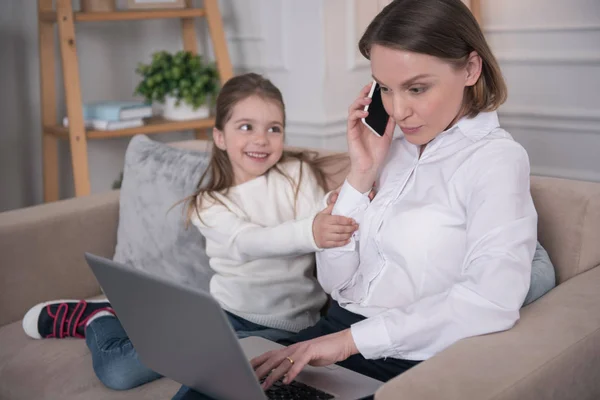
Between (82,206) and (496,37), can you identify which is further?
(496,37)

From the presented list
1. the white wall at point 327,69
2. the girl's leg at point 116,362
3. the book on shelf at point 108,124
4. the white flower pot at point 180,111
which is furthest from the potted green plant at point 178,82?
the girl's leg at point 116,362

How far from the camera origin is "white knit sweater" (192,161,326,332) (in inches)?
75.0

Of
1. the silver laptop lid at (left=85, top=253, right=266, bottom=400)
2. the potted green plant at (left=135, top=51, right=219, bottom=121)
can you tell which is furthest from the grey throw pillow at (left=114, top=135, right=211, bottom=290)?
the potted green plant at (left=135, top=51, right=219, bottom=121)

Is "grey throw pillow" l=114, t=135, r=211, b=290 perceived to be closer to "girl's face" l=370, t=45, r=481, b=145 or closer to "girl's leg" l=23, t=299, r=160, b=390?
"girl's leg" l=23, t=299, r=160, b=390

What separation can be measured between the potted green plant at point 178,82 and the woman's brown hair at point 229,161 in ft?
4.81

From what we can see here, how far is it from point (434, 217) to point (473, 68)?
281mm

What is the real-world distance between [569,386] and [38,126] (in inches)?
113

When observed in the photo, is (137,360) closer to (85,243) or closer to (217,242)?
(217,242)

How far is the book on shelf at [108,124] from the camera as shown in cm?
334

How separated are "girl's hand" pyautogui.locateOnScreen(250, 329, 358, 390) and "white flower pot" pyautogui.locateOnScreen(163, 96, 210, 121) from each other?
2.27 metres

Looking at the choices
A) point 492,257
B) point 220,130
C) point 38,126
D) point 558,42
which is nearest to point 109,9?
point 38,126

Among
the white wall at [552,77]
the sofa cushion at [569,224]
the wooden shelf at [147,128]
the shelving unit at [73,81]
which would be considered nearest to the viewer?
the sofa cushion at [569,224]

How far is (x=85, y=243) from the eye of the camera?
229 cm

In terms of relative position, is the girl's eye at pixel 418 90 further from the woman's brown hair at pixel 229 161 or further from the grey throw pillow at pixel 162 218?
the grey throw pillow at pixel 162 218
